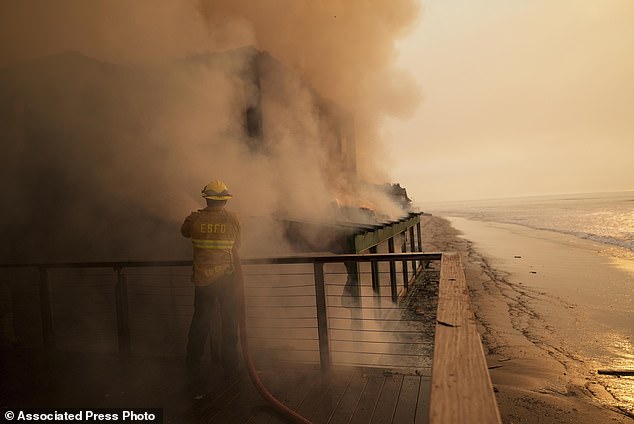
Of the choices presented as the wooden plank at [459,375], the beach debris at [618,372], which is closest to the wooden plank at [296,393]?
the wooden plank at [459,375]

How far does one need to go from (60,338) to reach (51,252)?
1237 mm

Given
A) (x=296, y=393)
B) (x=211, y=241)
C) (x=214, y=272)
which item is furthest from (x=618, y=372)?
(x=211, y=241)

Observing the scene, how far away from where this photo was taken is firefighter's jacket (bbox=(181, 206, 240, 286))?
2.83m

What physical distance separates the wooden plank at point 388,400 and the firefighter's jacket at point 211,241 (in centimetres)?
145

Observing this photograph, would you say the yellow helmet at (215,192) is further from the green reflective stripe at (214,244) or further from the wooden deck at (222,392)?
the wooden deck at (222,392)

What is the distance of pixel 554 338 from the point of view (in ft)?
20.7

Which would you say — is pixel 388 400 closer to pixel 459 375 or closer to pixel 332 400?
pixel 332 400

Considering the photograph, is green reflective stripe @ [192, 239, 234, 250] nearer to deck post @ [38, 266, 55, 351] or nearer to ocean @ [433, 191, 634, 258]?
deck post @ [38, 266, 55, 351]

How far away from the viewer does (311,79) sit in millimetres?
9328

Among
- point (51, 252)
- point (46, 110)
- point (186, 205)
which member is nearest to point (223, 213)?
point (186, 205)

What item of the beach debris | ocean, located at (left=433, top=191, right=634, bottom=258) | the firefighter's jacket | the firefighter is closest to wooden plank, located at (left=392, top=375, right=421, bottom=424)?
the firefighter

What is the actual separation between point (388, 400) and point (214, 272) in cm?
157

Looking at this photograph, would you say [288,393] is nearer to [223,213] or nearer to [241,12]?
[223,213]

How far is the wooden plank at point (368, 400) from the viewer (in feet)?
7.75
